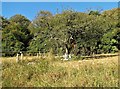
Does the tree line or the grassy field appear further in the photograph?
the tree line

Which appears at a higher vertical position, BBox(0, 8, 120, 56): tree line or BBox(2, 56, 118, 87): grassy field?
BBox(0, 8, 120, 56): tree line

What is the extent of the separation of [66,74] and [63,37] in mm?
12183

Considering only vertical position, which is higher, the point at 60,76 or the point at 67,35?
the point at 67,35

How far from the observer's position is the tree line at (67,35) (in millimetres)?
16922

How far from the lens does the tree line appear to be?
16.9 m

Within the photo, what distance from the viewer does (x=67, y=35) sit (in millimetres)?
16891

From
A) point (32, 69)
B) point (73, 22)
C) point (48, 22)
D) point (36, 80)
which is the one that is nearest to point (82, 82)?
point (36, 80)

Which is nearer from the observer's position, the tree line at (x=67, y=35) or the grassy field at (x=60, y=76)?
the grassy field at (x=60, y=76)

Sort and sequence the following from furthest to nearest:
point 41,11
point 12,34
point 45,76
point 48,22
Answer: point 12,34
point 41,11
point 48,22
point 45,76

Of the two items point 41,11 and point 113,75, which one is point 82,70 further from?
point 41,11

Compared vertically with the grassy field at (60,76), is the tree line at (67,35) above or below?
above

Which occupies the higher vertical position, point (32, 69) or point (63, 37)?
point (63, 37)

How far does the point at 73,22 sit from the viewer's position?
16.8 m

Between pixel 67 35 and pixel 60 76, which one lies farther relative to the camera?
pixel 67 35
